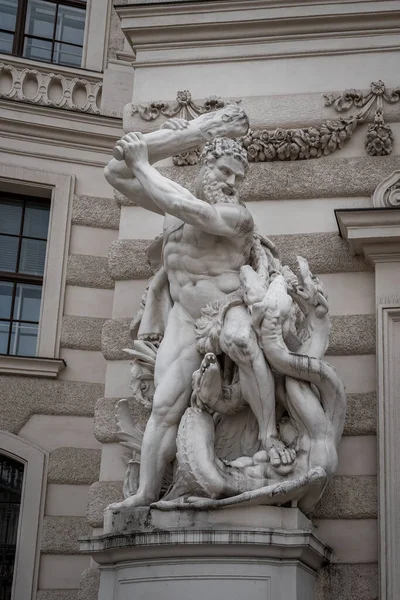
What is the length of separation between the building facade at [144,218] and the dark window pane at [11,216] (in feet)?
0.05

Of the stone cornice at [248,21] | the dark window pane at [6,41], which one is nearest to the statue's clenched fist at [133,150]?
the stone cornice at [248,21]

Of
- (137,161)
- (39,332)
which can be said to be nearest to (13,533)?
(39,332)

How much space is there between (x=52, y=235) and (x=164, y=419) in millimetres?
4061

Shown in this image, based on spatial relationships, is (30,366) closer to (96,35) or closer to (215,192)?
(215,192)

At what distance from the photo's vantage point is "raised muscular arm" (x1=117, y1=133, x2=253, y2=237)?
23.4 feet

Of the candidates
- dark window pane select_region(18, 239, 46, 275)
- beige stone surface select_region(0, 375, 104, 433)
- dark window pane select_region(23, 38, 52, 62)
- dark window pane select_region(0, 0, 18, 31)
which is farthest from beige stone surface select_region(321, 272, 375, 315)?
dark window pane select_region(0, 0, 18, 31)

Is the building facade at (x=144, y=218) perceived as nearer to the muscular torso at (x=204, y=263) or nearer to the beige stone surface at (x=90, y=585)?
the beige stone surface at (x=90, y=585)

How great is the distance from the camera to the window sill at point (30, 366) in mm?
10117

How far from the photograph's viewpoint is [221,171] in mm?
7410

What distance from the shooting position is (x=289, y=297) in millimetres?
7066

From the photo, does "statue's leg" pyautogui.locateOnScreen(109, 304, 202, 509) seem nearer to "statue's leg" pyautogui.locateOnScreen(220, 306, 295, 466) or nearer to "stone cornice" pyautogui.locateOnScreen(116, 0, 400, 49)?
"statue's leg" pyautogui.locateOnScreen(220, 306, 295, 466)

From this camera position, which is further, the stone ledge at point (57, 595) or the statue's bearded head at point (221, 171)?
the stone ledge at point (57, 595)

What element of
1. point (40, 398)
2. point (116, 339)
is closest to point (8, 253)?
point (40, 398)

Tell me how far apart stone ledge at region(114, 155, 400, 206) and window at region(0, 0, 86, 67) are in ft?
12.2
